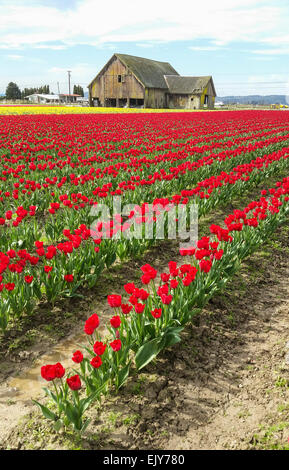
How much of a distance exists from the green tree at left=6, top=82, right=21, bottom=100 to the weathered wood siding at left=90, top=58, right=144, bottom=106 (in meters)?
52.4

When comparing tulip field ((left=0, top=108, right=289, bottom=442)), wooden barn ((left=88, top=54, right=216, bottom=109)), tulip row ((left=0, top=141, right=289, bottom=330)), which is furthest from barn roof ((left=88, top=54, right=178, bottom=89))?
tulip row ((left=0, top=141, right=289, bottom=330))

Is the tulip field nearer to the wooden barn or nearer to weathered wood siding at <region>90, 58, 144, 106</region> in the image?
weathered wood siding at <region>90, 58, 144, 106</region>

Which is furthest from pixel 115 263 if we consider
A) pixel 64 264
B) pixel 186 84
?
pixel 186 84

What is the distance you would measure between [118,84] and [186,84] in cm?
1312

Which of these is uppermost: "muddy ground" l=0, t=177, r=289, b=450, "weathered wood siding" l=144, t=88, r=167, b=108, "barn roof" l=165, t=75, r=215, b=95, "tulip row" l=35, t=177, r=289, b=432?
"barn roof" l=165, t=75, r=215, b=95

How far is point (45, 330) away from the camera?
14.3ft

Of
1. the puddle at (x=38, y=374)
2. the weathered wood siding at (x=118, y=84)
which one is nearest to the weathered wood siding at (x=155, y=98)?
the weathered wood siding at (x=118, y=84)

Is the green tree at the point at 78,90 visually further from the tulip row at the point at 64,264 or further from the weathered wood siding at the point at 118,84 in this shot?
the tulip row at the point at 64,264

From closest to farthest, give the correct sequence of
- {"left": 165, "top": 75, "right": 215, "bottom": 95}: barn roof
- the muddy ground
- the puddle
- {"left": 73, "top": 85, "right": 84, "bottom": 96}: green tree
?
the muddy ground
the puddle
{"left": 165, "top": 75, "right": 215, "bottom": 95}: barn roof
{"left": 73, "top": 85, "right": 84, "bottom": 96}: green tree

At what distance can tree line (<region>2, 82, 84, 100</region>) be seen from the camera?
99500 mm

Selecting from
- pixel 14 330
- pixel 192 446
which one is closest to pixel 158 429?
pixel 192 446

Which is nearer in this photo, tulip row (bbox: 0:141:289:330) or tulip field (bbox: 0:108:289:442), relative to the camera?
tulip field (bbox: 0:108:289:442)

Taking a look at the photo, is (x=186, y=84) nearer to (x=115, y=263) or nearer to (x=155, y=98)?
(x=155, y=98)

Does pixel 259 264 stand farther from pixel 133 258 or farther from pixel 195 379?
pixel 195 379
